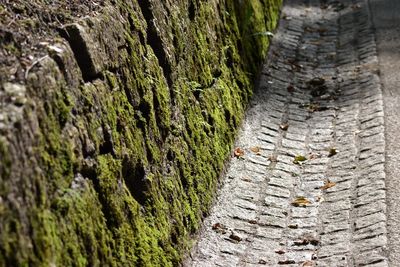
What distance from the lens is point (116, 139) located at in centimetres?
477

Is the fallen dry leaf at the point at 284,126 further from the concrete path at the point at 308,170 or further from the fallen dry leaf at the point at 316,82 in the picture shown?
the fallen dry leaf at the point at 316,82

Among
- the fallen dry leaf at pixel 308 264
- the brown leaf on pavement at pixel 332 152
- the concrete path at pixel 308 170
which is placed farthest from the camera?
the brown leaf on pavement at pixel 332 152

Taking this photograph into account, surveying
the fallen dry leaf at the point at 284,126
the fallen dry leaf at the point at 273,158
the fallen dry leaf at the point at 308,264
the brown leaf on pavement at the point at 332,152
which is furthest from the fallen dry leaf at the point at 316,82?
the fallen dry leaf at the point at 308,264

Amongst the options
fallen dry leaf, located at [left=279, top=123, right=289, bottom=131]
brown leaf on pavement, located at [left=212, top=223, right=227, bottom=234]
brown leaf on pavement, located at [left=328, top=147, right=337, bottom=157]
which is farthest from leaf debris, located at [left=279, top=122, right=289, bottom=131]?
brown leaf on pavement, located at [left=212, top=223, right=227, bottom=234]

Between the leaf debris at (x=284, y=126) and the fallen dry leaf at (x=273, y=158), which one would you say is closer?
the fallen dry leaf at (x=273, y=158)

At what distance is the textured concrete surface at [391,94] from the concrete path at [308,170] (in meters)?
0.06

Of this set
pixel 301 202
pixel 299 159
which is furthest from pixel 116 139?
pixel 299 159

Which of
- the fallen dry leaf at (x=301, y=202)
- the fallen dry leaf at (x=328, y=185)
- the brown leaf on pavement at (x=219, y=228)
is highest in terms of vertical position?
the brown leaf on pavement at (x=219, y=228)

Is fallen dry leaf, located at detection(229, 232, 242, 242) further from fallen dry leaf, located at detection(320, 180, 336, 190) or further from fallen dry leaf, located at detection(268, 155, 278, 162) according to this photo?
fallen dry leaf, located at detection(268, 155, 278, 162)

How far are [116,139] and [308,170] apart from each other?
9.55ft

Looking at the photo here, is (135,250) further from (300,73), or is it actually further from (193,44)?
(300,73)

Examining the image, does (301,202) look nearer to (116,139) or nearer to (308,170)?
(308,170)

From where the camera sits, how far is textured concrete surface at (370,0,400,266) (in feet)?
19.6

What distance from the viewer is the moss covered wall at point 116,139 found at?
365 cm
